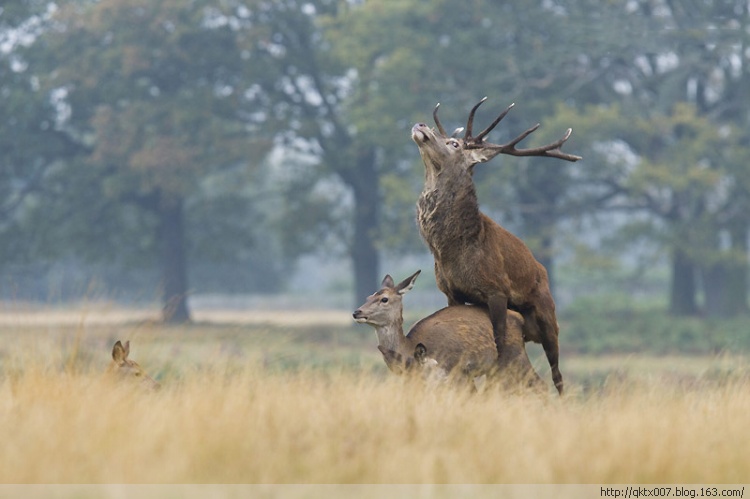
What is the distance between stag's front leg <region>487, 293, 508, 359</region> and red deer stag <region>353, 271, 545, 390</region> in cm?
6

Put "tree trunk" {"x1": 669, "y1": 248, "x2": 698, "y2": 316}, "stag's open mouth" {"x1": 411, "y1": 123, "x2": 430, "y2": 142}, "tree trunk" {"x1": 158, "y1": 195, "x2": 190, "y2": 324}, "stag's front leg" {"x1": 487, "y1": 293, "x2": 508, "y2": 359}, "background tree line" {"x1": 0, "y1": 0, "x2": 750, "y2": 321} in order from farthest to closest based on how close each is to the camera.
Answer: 1. "tree trunk" {"x1": 158, "y1": 195, "x2": 190, "y2": 324}
2. "tree trunk" {"x1": 669, "y1": 248, "x2": 698, "y2": 316}
3. "background tree line" {"x1": 0, "y1": 0, "x2": 750, "y2": 321}
4. "stag's front leg" {"x1": 487, "y1": 293, "x2": 508, "y2": 359}
5. "stag's open mouth" {"x1": 411, "y1": 123, "x2": 430, "y2": 142}

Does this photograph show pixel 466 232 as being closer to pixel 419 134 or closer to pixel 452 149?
pixel 452 149

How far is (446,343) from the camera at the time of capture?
8133mm

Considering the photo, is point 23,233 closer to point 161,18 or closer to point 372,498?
point 161,18

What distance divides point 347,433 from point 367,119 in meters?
27.5

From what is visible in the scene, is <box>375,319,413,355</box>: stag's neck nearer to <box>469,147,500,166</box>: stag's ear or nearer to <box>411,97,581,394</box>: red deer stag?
<box>411,97,581,394</box>: red deer stag

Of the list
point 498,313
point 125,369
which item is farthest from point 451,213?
point 125,369

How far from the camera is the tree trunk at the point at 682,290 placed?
33.8 m

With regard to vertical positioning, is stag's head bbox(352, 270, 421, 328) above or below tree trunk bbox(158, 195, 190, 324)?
below

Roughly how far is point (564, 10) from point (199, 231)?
14249mm

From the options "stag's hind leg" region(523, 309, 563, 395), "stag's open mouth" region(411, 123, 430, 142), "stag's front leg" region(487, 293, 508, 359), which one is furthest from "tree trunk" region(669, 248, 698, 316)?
"stag's open mouth" region(411, 123, 430, 142)

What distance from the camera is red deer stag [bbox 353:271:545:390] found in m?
8.08

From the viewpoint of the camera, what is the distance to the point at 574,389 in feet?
27.1

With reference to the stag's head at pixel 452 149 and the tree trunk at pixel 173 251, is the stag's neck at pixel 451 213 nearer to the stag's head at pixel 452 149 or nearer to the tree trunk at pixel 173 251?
the stag's head at pixel 452 149
